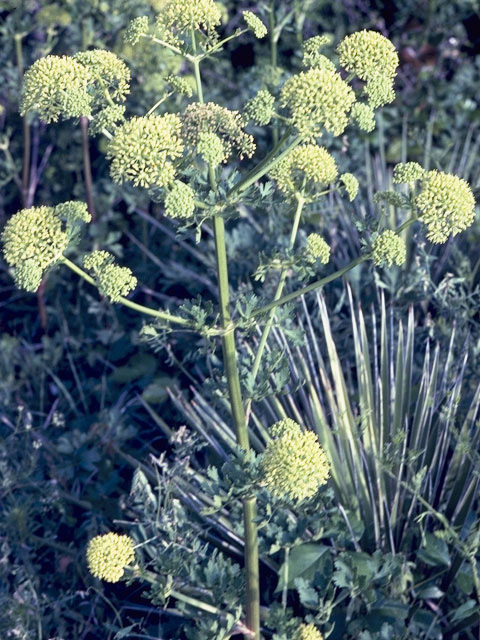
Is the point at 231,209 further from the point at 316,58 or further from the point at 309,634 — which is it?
the point at 309,634

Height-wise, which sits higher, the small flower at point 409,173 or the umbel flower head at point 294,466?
the small flower at point 409,173

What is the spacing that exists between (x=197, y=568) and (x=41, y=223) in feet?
2.98

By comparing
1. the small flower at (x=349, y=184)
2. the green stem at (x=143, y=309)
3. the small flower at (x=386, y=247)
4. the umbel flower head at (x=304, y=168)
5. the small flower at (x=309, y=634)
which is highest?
the umbel flower head at (x=304, y=168)

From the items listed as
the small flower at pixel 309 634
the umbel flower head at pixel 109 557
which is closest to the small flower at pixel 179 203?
the umbel flower head at pixel 109 557

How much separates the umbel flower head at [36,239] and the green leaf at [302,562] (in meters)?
1.01

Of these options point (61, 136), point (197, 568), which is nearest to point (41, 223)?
point (197, 568)

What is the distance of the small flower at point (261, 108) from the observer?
1701 mm

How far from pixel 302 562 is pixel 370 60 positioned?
4.19 feet

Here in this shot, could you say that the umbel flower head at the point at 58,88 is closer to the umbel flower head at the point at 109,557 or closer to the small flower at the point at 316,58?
the small flower at the point at 316,58

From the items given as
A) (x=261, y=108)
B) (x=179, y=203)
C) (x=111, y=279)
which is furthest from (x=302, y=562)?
(x=261, y=108)

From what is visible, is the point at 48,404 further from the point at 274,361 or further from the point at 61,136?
the point at 274,361

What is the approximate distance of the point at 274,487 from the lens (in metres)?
1.72

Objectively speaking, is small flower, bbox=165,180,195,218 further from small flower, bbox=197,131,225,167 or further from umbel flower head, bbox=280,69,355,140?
umbel flower head, bbox=280,69,355,140

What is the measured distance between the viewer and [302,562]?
219 cm
